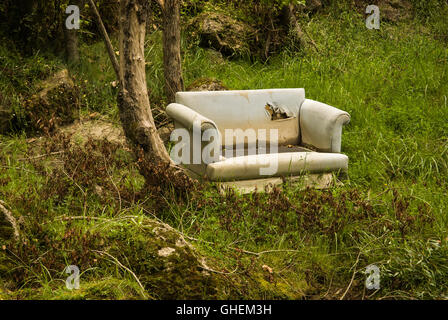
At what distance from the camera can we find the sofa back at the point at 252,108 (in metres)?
5.31

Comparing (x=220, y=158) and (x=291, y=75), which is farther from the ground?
(x=291, y=75)

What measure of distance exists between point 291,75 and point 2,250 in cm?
516

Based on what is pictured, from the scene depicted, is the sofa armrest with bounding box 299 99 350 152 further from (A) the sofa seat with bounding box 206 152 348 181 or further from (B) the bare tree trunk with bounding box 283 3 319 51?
(B) the bare tree trunk with bounding box 283 3 319 51

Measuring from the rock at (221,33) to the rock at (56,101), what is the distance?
2.21 meters

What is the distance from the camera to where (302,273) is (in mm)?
3715

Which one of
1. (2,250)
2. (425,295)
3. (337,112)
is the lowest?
(425,295)

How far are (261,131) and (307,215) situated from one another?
161cm

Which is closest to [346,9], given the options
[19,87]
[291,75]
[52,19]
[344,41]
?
[344,41]

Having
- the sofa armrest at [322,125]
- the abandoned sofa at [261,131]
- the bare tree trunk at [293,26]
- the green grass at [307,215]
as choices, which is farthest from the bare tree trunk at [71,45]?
the sofa armrest at [322,125]

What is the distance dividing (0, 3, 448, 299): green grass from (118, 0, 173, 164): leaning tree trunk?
0.30 metres

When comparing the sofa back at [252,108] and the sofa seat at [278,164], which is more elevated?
the sofa back at [252,108]

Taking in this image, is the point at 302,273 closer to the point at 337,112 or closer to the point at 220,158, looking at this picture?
the point at 220,158

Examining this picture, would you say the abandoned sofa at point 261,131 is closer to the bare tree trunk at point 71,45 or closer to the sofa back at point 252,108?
the sofa back at point 252,108

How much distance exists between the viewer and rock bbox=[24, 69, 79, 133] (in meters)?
6.77
